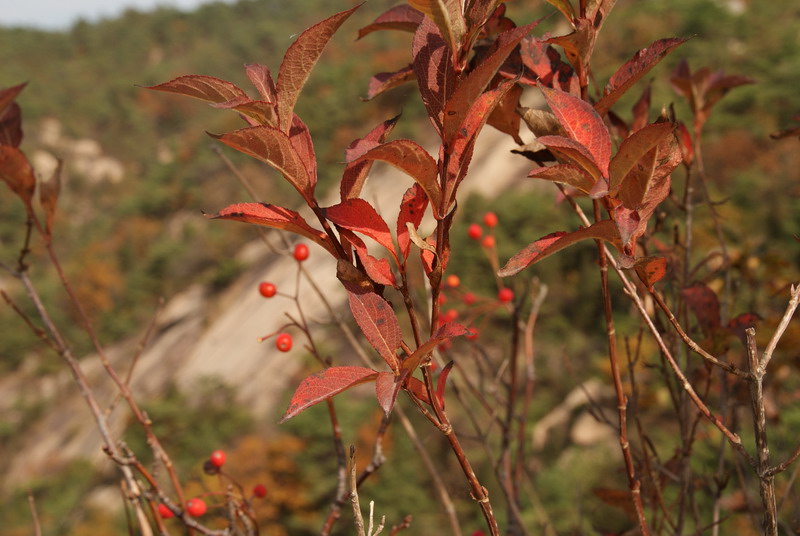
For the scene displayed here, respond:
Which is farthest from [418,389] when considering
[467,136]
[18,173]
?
[18,173]

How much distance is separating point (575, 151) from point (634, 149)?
0.11 feet

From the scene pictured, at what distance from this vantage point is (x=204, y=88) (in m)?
0.35

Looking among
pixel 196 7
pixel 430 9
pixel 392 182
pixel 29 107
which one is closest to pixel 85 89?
pixel 29 107

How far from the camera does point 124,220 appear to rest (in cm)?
1833

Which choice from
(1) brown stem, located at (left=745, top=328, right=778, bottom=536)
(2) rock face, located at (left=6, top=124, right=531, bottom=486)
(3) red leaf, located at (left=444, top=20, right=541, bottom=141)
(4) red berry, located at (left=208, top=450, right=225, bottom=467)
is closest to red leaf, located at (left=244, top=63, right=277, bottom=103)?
(3) red leaf, located at (left=444, top=20, right=541, bottom=141)

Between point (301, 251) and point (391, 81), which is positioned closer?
point (391, 81)

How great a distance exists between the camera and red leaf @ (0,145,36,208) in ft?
1.98

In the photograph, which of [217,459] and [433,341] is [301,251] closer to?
[217,459]

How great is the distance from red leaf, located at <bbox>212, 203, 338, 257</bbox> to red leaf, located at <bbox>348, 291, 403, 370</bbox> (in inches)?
1.4

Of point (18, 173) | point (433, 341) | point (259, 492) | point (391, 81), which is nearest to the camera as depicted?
point (433, 341)

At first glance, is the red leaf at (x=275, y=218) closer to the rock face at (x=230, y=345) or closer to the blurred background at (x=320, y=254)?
the blurred background at (x=320, y=254)

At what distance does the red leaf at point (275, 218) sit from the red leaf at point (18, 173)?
1.27 feet

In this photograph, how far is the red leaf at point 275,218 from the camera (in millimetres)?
352

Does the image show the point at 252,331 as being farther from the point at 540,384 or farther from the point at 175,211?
the point at 175,211
